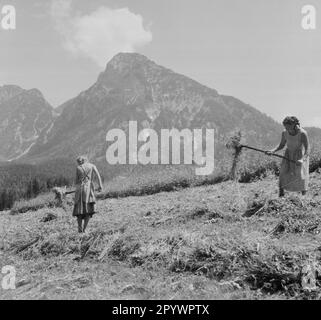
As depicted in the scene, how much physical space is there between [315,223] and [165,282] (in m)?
3.08

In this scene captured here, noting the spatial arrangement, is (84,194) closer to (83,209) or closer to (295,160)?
(83,209)

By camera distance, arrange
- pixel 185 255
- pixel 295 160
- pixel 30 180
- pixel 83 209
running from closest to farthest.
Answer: pixel 185 255 → pixel 295 160 → pixel 83 209 → pixel 30 180

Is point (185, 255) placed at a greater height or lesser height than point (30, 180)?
greater

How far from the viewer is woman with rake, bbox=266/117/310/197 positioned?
464 inches

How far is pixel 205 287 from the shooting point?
7.89m

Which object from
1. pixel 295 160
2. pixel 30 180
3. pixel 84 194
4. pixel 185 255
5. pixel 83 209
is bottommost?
pixel 30 180

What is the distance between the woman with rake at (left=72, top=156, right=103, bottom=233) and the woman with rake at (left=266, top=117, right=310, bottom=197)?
4347mm

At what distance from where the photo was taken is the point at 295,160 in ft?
39.0

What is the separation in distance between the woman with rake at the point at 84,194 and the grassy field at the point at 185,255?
1.54ft

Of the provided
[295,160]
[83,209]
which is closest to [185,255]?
[295,160]

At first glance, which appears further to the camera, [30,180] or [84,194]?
[30,180]

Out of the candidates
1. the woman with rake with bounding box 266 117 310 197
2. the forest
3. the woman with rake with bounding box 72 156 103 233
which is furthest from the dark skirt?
the forest

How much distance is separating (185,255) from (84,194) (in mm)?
4459

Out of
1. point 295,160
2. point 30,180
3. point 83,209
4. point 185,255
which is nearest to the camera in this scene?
point 185,255
